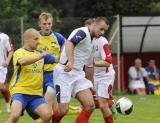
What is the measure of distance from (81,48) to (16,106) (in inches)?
63.3

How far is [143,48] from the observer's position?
79.9 feet

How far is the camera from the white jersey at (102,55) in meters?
12.4

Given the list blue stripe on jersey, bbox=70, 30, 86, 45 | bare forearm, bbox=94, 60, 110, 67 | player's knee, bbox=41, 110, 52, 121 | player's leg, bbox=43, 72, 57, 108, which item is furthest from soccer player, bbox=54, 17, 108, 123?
player's leg, bbox=43, 72, 57, 108

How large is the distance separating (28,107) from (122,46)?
13236mm

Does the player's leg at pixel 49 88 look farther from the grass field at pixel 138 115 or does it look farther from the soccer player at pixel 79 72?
the grass field at pixel 138 115

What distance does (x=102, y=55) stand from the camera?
12.6 metres

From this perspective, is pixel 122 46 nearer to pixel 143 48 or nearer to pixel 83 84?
pixel 143 48

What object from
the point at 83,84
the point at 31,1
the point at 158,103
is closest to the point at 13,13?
the point at 31,1

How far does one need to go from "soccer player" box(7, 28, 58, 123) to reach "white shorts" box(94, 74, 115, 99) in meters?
2.29

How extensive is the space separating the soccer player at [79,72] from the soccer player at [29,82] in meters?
0.69

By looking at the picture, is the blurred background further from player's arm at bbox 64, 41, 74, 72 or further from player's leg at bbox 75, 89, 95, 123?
player's arm at bbox 64, 41, 74, 72

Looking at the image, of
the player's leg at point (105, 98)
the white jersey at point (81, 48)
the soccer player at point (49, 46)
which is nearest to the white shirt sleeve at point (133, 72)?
the player's leg at point (105, 98)

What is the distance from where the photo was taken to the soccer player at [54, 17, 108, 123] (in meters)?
10.9

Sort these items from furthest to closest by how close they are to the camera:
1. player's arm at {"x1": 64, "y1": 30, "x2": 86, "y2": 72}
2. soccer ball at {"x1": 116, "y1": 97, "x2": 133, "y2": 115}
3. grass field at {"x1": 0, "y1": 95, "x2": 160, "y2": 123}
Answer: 1. grass field at {"x1": 0, "y1": 95, "x2": 160, "y2": 123}
2. soccer ball at {"x1": 116, "y1": 97, "x2": 133, "y2": 115}
3. player's arm at {"x1": 64, "y1": 30, "x2": 86, "y2": 72}
